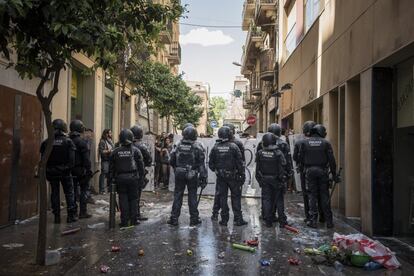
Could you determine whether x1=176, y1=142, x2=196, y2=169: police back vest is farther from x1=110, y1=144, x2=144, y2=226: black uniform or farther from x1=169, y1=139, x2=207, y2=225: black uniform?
x1=110, y1=144, x2=144, y2=226: black uniform

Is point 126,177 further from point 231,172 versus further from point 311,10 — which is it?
point 311,10

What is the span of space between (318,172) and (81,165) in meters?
4.64

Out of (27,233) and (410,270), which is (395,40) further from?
(27,233)

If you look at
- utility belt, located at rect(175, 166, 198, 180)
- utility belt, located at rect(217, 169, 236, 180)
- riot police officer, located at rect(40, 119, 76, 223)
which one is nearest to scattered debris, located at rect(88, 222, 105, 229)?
riot police officer, located at rect(40, 119, 76, 223)

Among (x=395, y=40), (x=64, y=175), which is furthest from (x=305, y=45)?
(x=64, y=175)

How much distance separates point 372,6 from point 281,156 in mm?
3109

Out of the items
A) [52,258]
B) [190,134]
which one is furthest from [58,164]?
[52,258]

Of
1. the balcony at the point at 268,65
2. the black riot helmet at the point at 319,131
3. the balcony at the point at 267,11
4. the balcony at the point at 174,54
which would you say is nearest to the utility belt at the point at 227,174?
the black riot helmet at the point at 319,131

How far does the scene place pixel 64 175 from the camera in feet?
29.8

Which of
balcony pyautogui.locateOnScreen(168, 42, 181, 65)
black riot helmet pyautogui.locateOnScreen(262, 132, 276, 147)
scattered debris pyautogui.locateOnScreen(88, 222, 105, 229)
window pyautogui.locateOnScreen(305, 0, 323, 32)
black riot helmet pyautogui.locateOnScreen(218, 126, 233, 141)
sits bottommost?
scattered debris pyautogui.locateOnScreen(88, 222, 105, 229)

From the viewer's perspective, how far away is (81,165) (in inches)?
380

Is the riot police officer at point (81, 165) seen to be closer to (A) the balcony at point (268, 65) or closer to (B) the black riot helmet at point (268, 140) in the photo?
(B) the black riot helmet at point (268, 140)

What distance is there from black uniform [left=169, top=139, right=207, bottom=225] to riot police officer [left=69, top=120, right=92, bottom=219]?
1886 millimetres

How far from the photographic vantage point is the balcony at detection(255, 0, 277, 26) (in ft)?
80.1
